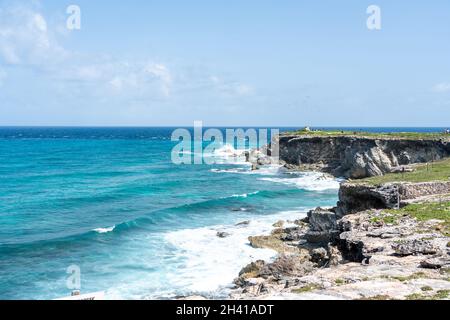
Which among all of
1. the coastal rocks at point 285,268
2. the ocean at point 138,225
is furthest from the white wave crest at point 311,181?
the coastal rocks at point 285,268

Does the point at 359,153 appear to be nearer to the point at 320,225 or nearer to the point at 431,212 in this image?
the point at 320,225

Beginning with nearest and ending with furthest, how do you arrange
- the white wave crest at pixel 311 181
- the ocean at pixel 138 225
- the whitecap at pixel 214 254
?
1. the whitecap at pixel 214 254
2. the ocean at pixel 138 225
3. the white wave crest at pixel 311 181

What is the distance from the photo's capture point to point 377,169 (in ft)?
220

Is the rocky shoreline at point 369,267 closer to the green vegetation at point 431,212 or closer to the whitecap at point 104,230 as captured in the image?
the green vegetation at point 431,212

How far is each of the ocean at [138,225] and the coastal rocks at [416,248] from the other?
1050 centimetres

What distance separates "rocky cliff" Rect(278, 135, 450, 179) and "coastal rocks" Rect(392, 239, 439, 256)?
42.1 metres

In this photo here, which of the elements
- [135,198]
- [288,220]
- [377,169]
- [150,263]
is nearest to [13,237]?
[150,263]

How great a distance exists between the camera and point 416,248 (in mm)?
19000

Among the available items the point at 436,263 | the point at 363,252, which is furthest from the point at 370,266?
the point at 436,263

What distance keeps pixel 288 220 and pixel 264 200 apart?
1363 centimetres

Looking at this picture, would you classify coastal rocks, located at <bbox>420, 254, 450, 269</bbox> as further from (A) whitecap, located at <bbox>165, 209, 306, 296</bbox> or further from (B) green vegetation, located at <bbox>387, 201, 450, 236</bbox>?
(A) whitecap, located at <bbox>165, 209, 306, 296</bbox>

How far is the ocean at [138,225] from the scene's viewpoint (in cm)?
2915
